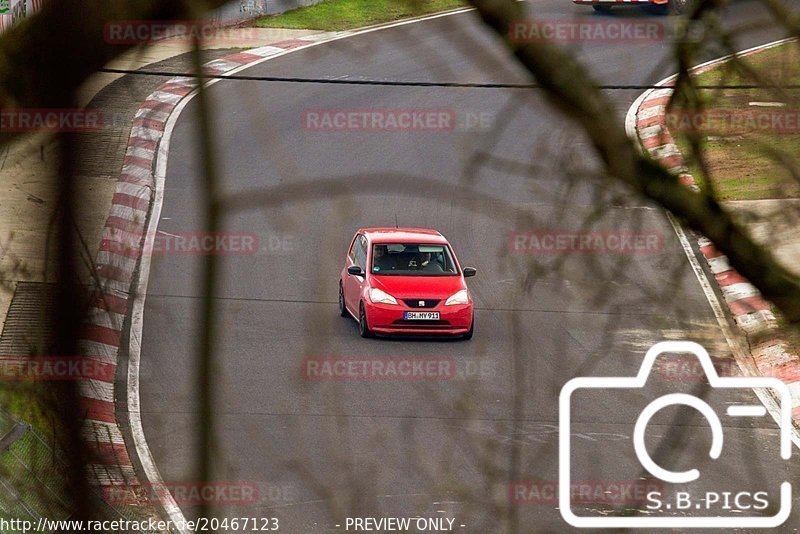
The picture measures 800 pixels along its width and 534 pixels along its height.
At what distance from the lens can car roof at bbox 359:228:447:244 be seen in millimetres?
15445

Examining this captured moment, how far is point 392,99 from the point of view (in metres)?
25.6

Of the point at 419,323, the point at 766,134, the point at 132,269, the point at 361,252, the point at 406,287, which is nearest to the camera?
the point at 132,269

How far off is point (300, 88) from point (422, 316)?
Answer: 13.0m

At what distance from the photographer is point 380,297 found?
1472 centimetres

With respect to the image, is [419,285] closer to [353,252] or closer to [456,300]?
[456,300]

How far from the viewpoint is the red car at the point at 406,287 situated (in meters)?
14.6

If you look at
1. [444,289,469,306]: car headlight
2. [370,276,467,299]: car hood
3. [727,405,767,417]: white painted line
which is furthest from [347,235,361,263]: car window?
[727,405,767,417]: white painted line

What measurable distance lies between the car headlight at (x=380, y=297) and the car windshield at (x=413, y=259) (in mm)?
534

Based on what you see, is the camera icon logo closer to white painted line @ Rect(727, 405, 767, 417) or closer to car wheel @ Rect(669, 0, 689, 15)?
white painted line @ Rect(727, 405, 767, 417)

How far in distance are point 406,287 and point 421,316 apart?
46 cm

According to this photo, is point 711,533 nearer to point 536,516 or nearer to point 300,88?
point 536,516

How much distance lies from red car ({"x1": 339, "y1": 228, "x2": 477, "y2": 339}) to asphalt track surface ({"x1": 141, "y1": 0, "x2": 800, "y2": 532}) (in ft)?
0.98

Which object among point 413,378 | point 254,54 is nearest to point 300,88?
point 254,54

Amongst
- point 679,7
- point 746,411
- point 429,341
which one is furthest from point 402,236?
point 679,7
